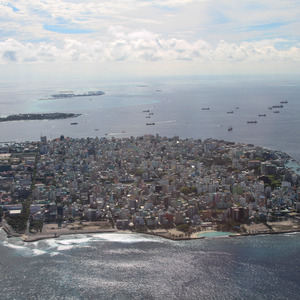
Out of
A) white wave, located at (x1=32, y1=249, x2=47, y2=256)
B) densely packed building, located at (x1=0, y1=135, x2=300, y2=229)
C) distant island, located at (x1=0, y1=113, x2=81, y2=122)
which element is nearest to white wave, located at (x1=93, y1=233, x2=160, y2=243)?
densely packed building, located at (x1=0, y1=135, x2=300, y2=229)

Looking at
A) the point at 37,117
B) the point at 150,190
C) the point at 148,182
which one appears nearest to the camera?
the point at 150,190

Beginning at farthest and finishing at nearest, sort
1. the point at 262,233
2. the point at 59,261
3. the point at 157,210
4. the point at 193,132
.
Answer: the point at 193,132 < the point at 157,210 < the point at 262,233 < the point at 59,261

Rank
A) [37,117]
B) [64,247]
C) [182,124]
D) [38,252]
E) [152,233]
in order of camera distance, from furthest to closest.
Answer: [37,117], [182,124], [152,233], [64,247], [38,252]

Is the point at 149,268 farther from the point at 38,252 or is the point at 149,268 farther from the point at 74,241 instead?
the point at 38,252

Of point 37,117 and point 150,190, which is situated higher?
point 37,117

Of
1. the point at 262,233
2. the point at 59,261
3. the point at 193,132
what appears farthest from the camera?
the point at 193,132

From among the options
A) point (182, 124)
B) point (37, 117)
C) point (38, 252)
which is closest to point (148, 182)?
point (38, 252)

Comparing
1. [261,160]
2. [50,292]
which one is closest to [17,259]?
[50,292]

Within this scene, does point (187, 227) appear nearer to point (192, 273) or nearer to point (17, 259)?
point (192, 273)

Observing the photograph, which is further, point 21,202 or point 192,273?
point 21,202

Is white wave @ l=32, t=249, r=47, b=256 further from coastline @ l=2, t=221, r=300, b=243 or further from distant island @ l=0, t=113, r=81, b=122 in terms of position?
distant island @ l=0, t=113, r=81, b=122
